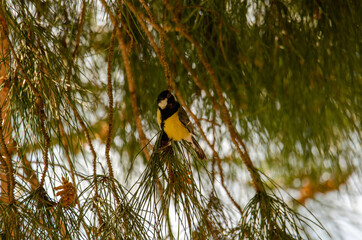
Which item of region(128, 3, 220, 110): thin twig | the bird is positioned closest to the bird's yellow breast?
the bird

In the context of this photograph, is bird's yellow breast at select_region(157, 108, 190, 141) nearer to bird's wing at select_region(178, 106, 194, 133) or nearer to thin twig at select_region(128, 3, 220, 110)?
bird's wing at select_region(178, 106, 194, 133)

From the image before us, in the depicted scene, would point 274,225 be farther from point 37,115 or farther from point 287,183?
point 287,183

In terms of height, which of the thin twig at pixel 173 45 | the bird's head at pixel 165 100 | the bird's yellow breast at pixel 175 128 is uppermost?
the thin twig at pixel 173 45

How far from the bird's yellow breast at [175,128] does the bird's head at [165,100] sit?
0.15ft

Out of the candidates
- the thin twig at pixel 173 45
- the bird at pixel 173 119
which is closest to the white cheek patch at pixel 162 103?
the bird at pixel 173 119

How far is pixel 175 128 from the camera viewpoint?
119 centimetres

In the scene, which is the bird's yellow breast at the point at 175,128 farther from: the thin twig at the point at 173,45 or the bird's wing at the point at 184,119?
the thin twig at the point at 173,45

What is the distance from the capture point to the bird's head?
1121mm

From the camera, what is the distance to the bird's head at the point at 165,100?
1.12 metres

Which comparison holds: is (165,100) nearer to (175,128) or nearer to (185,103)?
(175,128)

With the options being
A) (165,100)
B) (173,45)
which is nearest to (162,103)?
(165,100)

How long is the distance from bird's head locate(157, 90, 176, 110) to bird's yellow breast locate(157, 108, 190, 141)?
0.15 feet

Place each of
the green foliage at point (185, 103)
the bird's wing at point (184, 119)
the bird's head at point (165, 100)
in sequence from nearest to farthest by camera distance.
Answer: the green foliage at point (185, 103) → the bird's head at point (165, 100) → the bird's wing at point (184, 119)

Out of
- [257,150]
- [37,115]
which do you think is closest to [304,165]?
[257,150]
